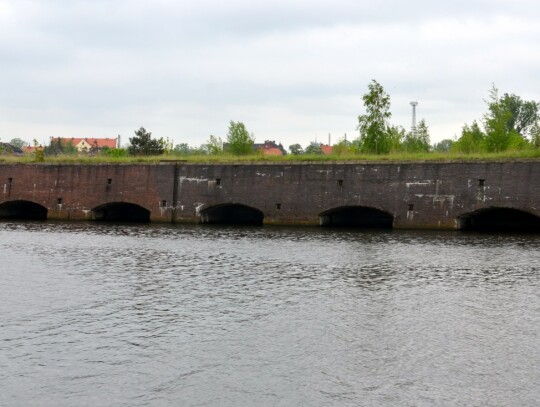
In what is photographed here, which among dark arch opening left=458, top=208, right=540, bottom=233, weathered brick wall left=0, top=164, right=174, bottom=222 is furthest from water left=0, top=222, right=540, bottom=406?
weathered brick wall left=0, top=164, right=174, bottom=222

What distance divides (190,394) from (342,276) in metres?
8.80

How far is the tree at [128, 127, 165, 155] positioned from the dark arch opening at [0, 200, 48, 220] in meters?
19.8

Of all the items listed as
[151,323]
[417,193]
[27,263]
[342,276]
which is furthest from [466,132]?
[151,323]

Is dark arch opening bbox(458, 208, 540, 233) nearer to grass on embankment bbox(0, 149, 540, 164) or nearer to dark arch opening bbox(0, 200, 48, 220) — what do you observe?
grass on embankment bbox(0, 149, 540, 164)

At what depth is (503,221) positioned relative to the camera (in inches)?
1292

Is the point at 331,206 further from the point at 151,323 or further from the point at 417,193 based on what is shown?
the point at 151,323

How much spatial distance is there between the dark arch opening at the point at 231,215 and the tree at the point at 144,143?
2448 centimetres

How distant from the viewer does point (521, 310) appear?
11.5m

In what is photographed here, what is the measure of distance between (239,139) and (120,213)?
42.6ft

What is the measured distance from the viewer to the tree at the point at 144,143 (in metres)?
61.9

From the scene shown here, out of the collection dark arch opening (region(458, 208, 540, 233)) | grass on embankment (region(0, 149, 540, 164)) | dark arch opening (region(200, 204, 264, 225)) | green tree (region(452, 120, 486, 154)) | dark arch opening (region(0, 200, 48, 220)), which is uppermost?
green tree (region(452, 120, 486, 154))

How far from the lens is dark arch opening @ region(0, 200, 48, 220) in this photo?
39875mm

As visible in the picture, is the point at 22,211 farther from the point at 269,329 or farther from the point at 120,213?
the point at 269,329

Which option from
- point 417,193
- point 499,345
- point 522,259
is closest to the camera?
point 499,345
